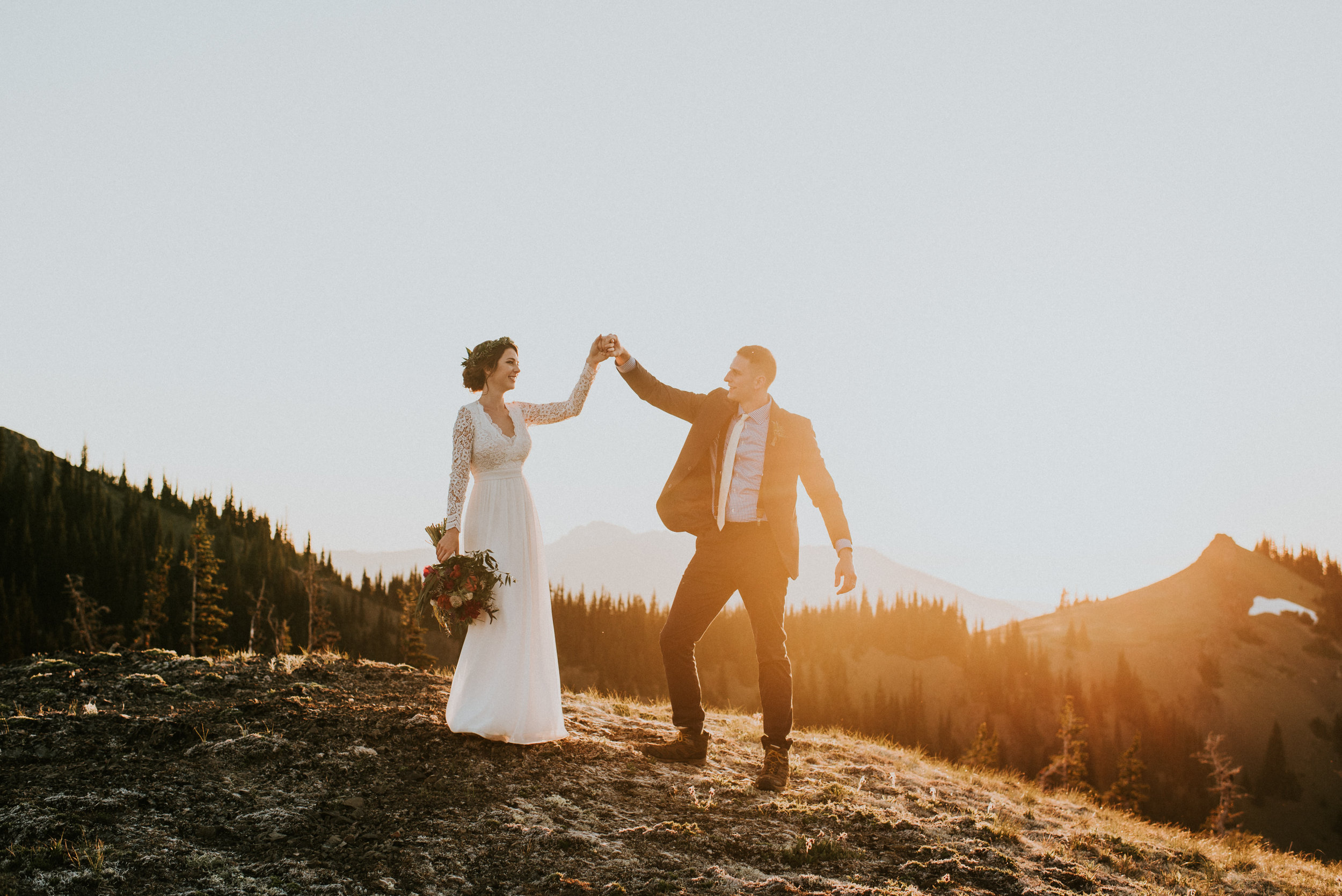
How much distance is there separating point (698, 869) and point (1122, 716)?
508 feet

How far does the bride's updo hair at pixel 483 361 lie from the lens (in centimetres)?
710

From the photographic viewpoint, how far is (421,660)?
4903cm

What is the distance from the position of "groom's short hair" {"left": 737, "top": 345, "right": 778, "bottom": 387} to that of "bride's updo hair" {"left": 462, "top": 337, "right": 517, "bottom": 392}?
2008mm

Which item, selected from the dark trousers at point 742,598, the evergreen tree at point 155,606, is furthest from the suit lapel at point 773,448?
the evergreen tree at point 155,606

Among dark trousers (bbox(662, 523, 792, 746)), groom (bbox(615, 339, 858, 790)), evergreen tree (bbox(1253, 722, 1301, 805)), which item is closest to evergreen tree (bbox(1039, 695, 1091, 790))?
evergreen tree (bbox(1253, 722, 1301, 805))

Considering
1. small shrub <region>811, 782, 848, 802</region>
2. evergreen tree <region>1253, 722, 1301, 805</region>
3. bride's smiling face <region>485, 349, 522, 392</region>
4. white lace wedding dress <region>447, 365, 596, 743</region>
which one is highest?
bride's smiling face <region>485, 349, 522, 392</region>

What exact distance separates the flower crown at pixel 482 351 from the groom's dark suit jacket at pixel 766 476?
1.62 metres

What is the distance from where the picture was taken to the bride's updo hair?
23.3ft

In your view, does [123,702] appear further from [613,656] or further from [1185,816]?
[1185,816]

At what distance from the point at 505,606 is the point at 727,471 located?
6.98ft

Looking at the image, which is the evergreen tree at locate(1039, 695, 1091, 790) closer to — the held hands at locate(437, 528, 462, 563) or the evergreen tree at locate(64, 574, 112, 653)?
the held hands at locate(437, 528, 462, 563)

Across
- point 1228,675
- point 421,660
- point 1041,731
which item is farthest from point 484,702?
point 1228,675

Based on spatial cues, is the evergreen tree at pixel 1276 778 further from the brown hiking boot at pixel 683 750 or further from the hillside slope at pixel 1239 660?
the brown hiking boot at pixel 683 750

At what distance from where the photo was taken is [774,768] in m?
6.82
